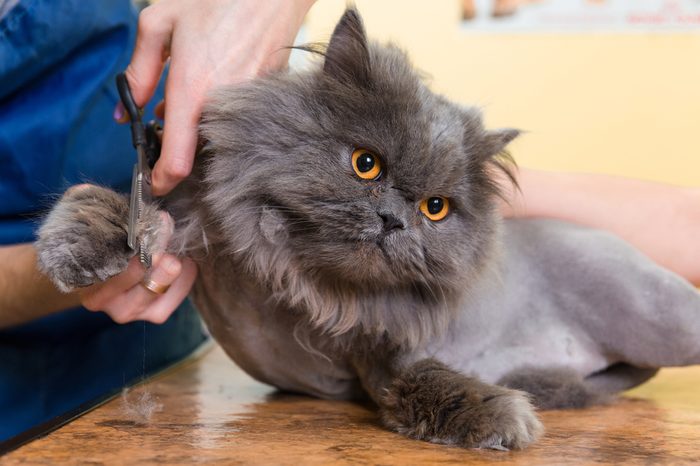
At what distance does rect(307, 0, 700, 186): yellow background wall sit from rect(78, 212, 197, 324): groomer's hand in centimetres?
271

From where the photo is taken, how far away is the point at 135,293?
1264 millimetres

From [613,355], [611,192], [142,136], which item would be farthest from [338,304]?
[611,192]

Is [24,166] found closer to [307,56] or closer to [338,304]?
[307,56]

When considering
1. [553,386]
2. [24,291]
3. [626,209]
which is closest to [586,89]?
[626,209]

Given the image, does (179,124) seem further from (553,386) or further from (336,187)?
(553,386)

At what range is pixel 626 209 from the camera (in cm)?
163

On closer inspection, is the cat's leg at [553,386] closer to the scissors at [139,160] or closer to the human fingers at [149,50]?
the scissors at [139,160]

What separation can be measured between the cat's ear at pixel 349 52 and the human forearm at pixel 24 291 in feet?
2.16

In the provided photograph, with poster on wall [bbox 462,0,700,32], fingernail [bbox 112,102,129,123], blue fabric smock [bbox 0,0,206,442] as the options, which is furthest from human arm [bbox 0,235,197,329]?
poster on wall [bbox 462,0,700,32]

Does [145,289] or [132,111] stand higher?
[132,111]

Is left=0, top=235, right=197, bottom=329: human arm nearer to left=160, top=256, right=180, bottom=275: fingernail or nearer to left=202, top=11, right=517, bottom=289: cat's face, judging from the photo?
left=160, top=256, right=180, bottom=275: fingernail

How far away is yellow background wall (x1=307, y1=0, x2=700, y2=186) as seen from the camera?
3.81m

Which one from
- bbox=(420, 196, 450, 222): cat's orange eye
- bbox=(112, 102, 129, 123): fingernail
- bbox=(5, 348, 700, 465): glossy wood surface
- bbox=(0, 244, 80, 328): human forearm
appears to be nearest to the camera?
bbox=(5, 348, 700, 465): glossy wood surface

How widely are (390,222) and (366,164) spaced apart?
0.10 m
